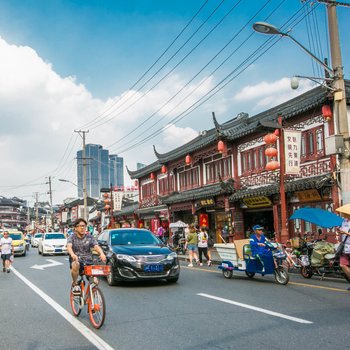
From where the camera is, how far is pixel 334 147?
1370cm

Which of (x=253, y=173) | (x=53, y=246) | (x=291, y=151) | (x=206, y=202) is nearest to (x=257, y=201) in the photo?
(x=253, y=173)

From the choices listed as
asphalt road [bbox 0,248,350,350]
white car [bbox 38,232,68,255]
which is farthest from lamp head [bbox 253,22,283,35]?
white car [bbox 38,232,68,255]

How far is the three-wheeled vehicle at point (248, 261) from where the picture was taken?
37.4 ft

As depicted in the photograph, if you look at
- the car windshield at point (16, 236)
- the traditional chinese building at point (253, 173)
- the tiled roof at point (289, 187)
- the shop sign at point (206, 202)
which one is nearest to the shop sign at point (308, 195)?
the traditional chinese building at point (253, 173)

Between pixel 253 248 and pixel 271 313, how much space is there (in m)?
4.73

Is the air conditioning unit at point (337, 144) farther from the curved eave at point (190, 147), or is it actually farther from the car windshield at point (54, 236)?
the car windshield at point (54, 236)

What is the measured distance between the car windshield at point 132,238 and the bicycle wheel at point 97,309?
533 centimetres

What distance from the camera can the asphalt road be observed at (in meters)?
5.69

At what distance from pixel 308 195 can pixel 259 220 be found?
587 centimetres

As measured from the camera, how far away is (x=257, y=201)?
75.9 ft

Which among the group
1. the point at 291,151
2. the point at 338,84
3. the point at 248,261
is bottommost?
the point at 248,261

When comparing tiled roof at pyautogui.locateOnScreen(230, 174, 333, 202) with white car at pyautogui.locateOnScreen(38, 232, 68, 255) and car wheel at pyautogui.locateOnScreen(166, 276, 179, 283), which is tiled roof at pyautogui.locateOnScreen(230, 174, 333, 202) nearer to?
car wheel at pyautogui.locateOnScreen(166, 276, 179, 283)

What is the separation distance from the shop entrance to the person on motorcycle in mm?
11731

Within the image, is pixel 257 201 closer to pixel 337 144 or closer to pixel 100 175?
pixel 337 144
